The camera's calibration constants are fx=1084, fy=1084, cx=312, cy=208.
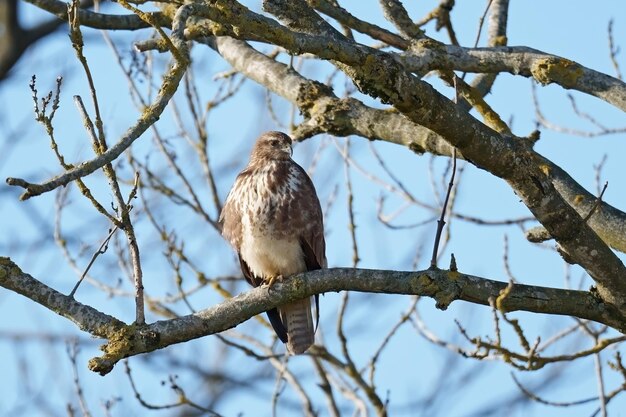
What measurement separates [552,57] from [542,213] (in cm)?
103

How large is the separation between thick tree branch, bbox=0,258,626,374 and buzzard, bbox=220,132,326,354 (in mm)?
1308

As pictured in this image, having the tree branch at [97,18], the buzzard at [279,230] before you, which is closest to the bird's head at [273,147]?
the buzzard at [279,230]

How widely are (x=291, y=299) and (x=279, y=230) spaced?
143cm

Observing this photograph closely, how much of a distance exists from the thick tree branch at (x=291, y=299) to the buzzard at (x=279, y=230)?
1.31 metres

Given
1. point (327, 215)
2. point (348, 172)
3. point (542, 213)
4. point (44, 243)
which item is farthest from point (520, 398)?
point (542, 213)

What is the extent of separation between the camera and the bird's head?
5941 mm

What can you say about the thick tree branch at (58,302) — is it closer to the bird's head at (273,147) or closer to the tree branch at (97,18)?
the tree branch at (97,18)

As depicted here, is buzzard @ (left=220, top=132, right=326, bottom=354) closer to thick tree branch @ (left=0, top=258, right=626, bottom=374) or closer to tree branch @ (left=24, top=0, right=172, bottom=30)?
tree branch @ (left=24, top=0, right=172, bottom=30)

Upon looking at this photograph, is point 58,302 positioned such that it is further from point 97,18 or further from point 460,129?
point 97,18

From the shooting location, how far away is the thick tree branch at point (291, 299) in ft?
11.4

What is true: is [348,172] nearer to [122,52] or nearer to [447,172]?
[447,172]

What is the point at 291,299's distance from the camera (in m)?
4.00

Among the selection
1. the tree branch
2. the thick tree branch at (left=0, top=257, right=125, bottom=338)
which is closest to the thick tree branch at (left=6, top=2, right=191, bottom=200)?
the thick tree branch at (left=0, top=257, right=125, bottom=338)

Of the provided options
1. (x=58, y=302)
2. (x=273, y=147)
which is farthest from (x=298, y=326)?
(x=58, y=302)
